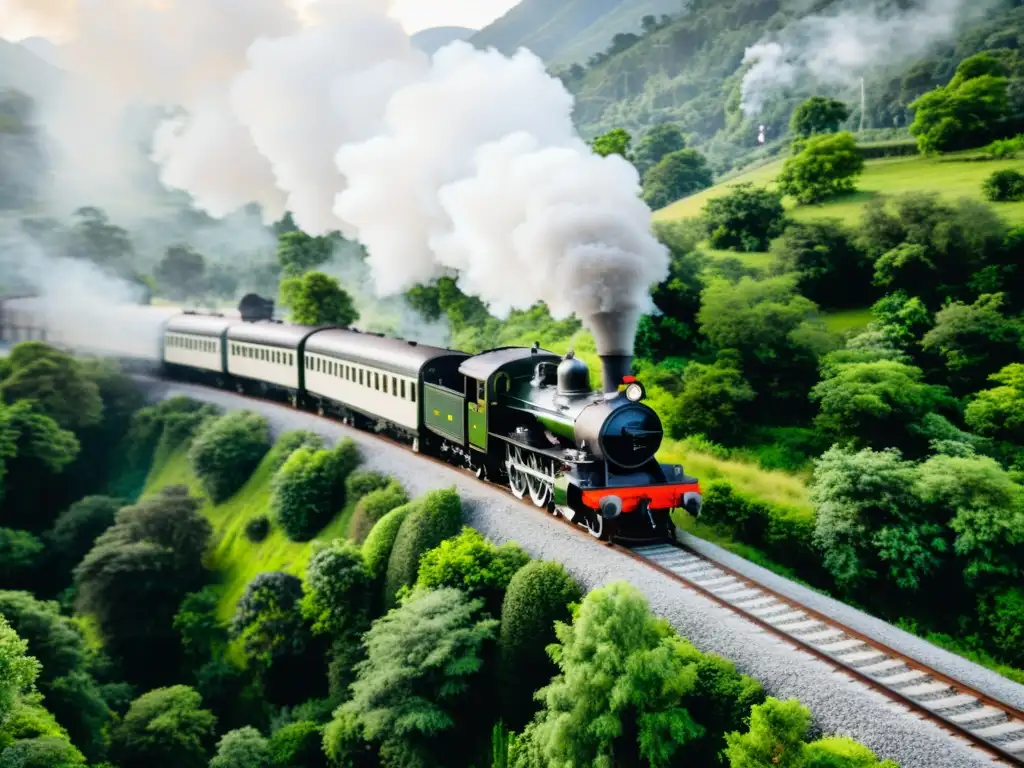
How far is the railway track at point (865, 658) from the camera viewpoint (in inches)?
350

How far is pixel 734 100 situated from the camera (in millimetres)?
64250

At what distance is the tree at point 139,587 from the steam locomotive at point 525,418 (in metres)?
6.39

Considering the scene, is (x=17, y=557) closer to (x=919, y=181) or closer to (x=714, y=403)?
(x=714, y=403)

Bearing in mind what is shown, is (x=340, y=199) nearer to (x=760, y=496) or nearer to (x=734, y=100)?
(x=760, y=496)

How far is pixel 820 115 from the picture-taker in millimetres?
36219

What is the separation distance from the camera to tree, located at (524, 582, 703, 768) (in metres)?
9.84

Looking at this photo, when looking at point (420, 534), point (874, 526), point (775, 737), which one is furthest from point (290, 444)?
point (775, 737)

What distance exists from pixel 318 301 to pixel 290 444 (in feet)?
52.6

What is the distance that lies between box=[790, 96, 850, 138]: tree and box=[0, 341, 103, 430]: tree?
105 ft

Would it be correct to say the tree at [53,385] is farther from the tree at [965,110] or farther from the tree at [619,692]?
the tree at [965,110]

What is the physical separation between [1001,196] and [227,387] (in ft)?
96.1

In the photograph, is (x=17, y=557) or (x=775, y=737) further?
(x=17, y=557)

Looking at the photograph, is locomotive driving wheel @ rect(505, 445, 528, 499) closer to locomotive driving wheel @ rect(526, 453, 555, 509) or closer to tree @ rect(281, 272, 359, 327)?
locomotive driving wheel @ rect(526, 453, 555, 509)

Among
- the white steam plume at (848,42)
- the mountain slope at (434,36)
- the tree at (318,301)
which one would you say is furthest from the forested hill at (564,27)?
the tree at (318,301)
